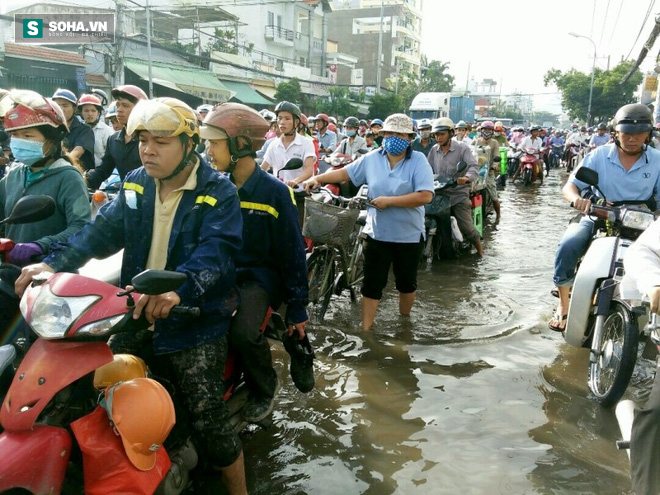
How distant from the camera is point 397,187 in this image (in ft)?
16.1

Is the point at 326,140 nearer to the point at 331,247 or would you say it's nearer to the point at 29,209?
the point at 331,247

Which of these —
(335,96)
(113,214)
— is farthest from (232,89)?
(113,214)

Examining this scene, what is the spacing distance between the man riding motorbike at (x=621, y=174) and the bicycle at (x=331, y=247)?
5.69 ft

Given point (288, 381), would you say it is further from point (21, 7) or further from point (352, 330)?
point (21, 7)

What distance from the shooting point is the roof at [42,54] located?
2111 cm

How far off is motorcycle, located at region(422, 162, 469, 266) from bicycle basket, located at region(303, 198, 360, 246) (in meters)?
3.06

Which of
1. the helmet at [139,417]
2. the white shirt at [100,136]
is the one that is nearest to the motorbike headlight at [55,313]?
the helmet at [139,417]

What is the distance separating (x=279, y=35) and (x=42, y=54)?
2653 centimetres

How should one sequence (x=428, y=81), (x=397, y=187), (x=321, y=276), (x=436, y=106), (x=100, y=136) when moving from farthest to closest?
1. (x=428, y=81)
2. (x=436, y=106)
3. (x=100, y=136)
4. (x=321, y=276)
5. (x=397, y=187)

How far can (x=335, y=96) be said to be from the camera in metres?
38.4

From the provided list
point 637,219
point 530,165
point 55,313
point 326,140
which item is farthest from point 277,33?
point 55,313

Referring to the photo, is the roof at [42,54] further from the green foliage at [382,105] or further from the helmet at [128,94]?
the green foliage at [382,105]

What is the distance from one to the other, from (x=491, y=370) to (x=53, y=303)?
11.4 feet

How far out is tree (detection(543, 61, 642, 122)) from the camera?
1784 inches
